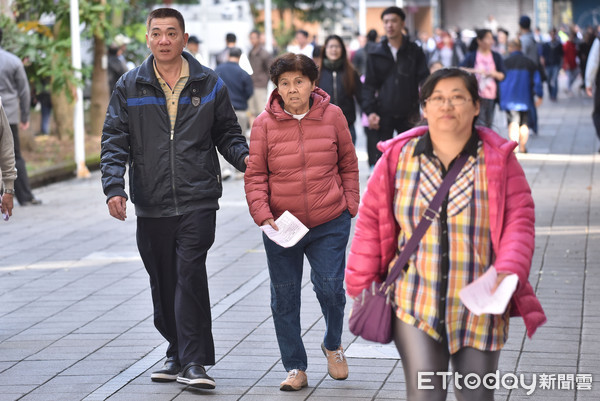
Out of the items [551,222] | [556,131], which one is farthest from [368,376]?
[556,131]

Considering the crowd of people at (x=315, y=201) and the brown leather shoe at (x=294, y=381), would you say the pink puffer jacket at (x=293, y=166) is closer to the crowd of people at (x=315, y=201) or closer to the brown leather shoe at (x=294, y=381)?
the crowd of people at (x=315, y=201)

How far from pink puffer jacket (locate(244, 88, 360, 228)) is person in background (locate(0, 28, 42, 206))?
7.76 m

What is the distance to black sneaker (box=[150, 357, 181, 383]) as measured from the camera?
20.3 feet

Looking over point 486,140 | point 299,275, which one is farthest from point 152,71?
point 486,140

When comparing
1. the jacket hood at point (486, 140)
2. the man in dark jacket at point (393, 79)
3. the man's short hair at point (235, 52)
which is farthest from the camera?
the man's short hair at point (235, 52)

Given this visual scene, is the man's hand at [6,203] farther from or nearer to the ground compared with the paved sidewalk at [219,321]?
farther from the ground

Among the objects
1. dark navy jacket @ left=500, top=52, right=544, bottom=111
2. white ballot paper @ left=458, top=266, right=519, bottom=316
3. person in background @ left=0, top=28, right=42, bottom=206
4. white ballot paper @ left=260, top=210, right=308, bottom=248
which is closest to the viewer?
white ballot paper @ left=458, top=266, right=519, bottom=316

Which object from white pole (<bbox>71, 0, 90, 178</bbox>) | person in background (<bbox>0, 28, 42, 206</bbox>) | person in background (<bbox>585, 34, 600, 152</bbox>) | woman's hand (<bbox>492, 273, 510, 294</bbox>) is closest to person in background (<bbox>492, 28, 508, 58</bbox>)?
person in background (<bbox>585, 34, 600, 152</bbox>)

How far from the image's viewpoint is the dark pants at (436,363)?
4.15m

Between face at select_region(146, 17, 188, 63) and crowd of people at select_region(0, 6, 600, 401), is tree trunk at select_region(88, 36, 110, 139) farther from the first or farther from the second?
face at select_region(146, 17, 188, 63)

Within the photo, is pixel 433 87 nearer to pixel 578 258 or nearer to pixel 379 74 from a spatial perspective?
pixel 578 258

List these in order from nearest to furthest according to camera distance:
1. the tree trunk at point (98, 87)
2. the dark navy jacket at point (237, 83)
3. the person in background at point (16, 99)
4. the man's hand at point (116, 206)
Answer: the man's hand at point (116, 206) → the person in background at point (16, 99) → the dark navy jacket at point (237, 83) → the tree trunk at point (98, 87)

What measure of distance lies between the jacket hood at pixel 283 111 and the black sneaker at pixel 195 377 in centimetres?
133

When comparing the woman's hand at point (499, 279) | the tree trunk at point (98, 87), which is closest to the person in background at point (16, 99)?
the tree trunk at point (98, 87)
